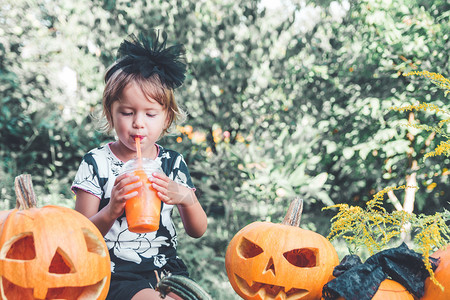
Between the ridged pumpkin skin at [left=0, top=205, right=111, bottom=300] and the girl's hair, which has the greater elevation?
the girl's hair

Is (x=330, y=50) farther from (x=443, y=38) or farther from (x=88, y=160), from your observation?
(x=88, y=160)

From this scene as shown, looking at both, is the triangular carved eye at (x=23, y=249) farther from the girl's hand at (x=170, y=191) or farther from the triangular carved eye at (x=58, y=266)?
the girl's hand at (x=170, y=191)

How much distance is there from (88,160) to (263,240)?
87 centimetres

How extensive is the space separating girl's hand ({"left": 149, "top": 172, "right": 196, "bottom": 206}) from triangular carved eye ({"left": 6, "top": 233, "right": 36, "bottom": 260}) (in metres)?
0.43

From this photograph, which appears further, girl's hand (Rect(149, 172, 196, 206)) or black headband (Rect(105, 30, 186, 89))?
black headband (Rect(105, 30, 186, 89))

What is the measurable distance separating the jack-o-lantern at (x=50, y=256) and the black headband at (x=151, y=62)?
717 mm

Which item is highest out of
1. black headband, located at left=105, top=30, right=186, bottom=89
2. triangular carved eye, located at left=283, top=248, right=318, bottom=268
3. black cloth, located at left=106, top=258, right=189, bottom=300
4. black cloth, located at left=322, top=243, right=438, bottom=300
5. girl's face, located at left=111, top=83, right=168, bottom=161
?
black headband, located at left=105, top=30, right=186, bottom=89

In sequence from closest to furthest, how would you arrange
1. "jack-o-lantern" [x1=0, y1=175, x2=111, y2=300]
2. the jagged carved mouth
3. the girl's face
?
"jack-o-lantern" [x1=0, y1=175, x2=111, y2=300]
the jagged carved mouth
the girl's face

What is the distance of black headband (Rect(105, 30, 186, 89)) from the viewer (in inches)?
74.1

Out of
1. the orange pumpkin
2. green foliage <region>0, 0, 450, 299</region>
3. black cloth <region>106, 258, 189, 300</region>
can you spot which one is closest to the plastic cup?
black cloth <region>106, 258, 189, 300</region>

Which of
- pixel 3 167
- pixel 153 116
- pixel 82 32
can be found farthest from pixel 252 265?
pixel 3 167

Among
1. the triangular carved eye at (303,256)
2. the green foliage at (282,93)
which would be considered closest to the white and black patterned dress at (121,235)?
the triangular carved eye at (303,256)

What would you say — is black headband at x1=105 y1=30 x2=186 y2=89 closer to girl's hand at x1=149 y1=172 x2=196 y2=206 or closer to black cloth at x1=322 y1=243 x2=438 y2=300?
girl's hand at x1=149 y1=172 x2=196 y2=206

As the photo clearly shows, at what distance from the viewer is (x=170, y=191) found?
62.7 inches
